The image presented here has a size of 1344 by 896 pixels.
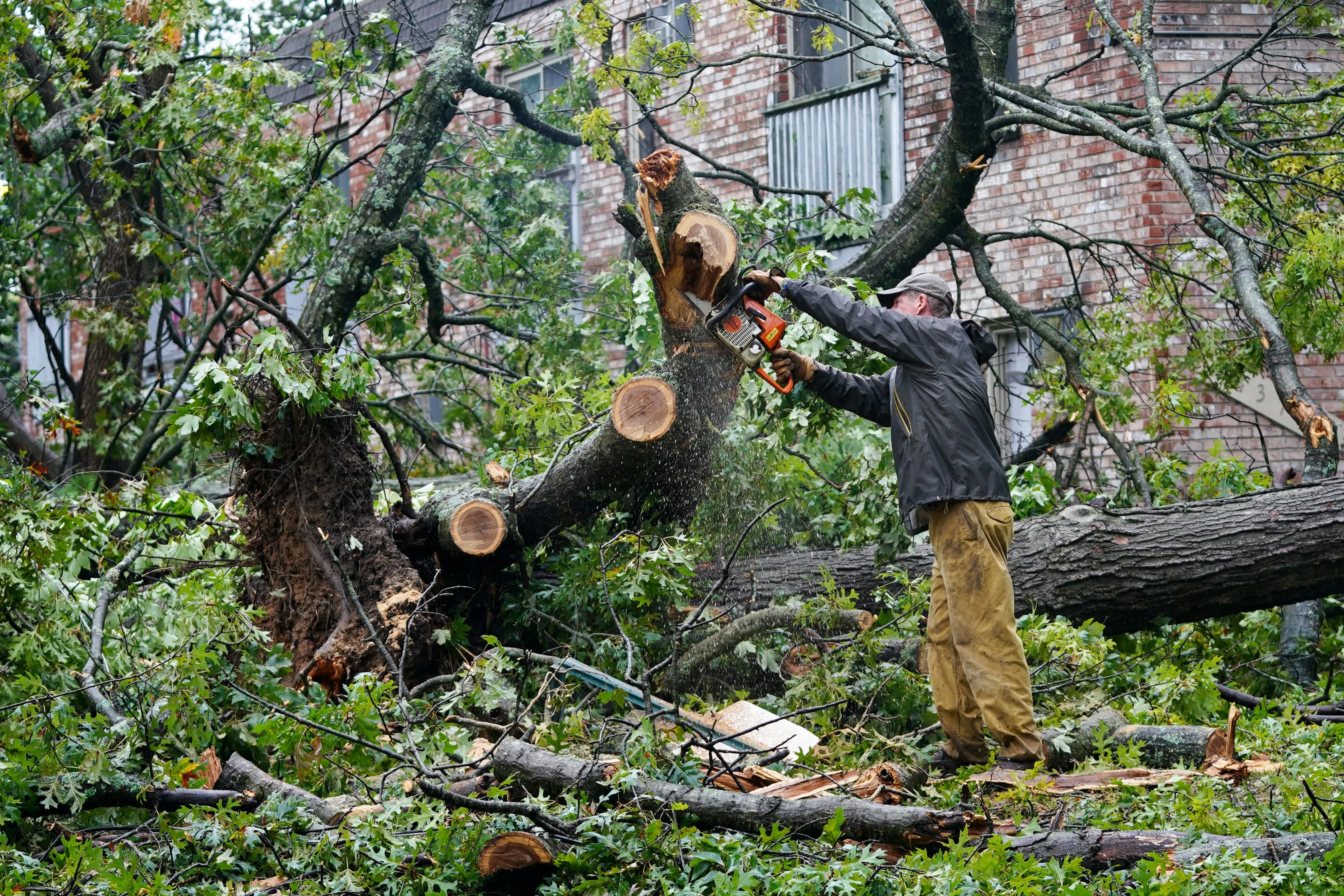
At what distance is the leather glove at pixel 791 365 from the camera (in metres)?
4.90

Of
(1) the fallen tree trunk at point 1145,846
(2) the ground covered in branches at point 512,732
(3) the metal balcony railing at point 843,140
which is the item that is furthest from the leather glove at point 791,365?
(3) the metal balcony railing at point 843,140

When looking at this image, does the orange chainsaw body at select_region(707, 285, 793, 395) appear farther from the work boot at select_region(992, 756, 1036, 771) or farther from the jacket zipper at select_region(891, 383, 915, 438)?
the work boot at select_region(992, 756, 1036, 771)

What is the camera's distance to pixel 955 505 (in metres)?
4.59

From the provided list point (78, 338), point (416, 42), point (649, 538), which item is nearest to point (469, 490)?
point (649, 538)

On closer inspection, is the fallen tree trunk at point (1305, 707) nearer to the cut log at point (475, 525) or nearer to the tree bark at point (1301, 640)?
the tree bark at point (1301, 640)

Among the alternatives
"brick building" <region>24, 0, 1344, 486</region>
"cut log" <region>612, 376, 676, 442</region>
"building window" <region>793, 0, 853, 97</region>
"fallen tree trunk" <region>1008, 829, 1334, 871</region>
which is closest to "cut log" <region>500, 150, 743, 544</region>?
"cut log" <region>612, 376, 676, 442</region>

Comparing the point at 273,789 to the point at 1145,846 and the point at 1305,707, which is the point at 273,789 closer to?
the point at 1145,846

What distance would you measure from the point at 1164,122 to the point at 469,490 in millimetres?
3926

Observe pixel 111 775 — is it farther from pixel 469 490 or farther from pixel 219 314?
pixel 219 314

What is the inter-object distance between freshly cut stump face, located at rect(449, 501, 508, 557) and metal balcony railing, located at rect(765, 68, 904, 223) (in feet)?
18.4

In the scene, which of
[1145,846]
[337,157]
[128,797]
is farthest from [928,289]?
[337,157]

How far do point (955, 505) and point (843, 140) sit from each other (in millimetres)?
7035

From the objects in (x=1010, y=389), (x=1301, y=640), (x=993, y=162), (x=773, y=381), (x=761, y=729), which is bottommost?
(x=1301, y=640)

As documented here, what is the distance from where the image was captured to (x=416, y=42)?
12516 mm
